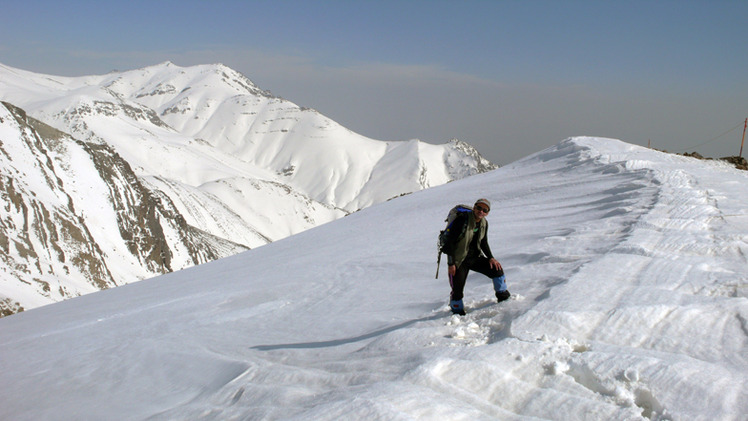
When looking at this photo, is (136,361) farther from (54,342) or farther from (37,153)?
(37,153)

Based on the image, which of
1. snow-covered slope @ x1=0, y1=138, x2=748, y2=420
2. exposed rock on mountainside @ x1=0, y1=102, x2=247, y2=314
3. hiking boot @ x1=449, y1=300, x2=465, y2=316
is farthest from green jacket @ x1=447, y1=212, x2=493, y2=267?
exposed rock on mountainside @ x1=0, y1=102, x2=247, y2=314

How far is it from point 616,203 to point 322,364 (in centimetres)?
882

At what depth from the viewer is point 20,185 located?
55.3 meters

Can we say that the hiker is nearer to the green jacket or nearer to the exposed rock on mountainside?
the green jacket

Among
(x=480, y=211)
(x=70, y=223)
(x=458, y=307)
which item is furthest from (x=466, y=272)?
(x=70, y=223)

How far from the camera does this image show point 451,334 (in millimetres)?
5875

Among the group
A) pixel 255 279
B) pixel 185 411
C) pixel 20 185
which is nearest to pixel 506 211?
pixel 255 279

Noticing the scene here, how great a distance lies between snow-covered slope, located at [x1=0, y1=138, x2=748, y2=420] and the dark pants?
1.15 feet

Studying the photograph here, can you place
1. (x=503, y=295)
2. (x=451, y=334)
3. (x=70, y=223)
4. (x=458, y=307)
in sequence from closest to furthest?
(x=451, y=334), (x=458, y=307), (x=503, y=295), (x=70, y=223)

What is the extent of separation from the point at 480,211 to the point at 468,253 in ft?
1.85

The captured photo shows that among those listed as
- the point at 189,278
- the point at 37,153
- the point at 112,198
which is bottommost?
the point at 189,278

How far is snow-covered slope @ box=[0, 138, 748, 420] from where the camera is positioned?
4.33 meters

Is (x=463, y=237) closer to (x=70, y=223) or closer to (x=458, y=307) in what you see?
(x=458, y=307)

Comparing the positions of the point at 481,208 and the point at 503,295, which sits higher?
the point at 481,208
